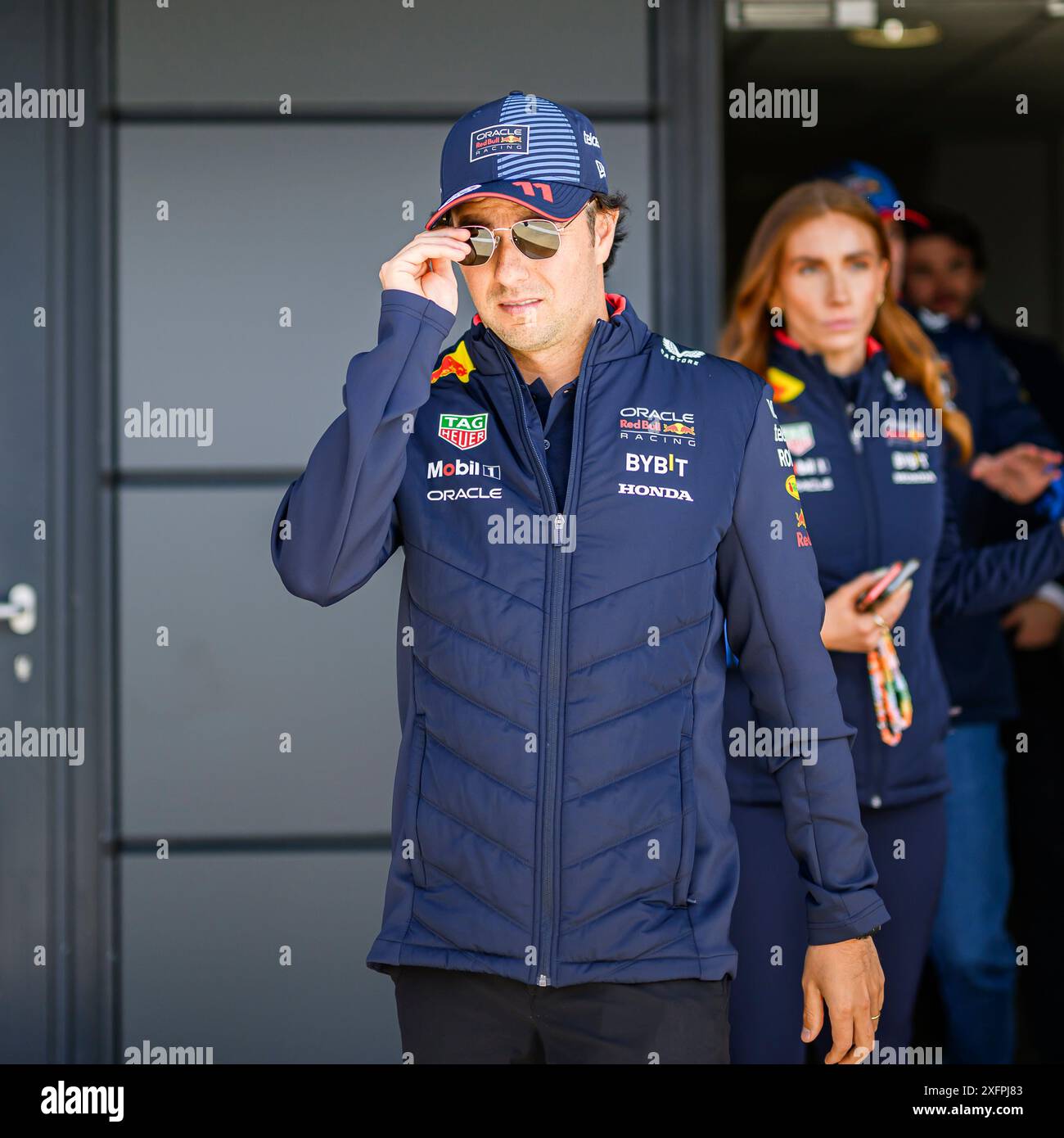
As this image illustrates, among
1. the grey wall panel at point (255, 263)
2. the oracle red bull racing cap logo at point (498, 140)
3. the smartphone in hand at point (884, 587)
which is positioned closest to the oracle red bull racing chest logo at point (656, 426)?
the oracle red bull racing cap logo at point (498, 140)

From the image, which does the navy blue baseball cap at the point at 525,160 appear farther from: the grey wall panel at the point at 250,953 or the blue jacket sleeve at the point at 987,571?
the grey wall panel at the point at 250,953

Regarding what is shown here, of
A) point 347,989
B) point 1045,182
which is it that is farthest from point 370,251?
point 1045,182

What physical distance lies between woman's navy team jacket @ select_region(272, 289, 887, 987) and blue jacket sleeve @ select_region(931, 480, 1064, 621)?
1.13 m

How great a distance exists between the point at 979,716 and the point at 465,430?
199 cm

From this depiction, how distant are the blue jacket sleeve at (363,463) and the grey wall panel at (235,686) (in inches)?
57.9

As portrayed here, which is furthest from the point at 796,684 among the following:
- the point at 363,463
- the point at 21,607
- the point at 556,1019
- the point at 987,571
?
the point at 21,607

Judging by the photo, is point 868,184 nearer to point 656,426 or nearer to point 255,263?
point 255,263

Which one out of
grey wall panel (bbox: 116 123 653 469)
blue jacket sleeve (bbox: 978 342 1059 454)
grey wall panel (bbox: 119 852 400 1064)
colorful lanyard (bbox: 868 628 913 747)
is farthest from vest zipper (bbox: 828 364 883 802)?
grey wall panel (bbox: 119 852 400 1064)

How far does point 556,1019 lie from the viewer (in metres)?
2.04

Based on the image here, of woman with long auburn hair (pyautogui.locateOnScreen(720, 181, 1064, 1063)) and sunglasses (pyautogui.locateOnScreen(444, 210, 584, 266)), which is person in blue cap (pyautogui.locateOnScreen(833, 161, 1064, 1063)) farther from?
sunglasses (pyautogui.locateOnScreen(444, 210, 584, 266))

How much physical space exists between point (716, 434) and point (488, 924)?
0.81m

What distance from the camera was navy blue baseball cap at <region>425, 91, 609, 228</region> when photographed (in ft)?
7.06

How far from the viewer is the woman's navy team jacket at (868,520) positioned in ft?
9.59
